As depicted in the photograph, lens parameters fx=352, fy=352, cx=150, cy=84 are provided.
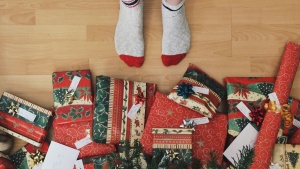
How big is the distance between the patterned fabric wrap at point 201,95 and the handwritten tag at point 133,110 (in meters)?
0.15

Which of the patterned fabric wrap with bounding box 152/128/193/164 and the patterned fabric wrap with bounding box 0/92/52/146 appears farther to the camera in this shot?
the patterned fabric wrap with bounding box 0/92/52/146

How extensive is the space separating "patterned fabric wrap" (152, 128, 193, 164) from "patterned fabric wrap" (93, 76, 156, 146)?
111 millimetres

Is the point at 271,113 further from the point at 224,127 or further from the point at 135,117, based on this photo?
the point at 135,117

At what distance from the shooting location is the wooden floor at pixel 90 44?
1.64m

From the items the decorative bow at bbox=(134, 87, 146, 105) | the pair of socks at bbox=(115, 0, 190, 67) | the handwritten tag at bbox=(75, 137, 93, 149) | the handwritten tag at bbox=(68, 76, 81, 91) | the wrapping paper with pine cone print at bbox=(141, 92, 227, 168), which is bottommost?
the handwritten tag at bbox=(75, 137, 93, 149)

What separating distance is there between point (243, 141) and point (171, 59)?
1.59ft

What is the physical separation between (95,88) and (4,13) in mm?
551

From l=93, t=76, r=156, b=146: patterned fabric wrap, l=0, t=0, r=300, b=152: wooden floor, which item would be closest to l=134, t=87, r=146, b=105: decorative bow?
l=93, t=76, r=156, b=146: patterned fabric wrap

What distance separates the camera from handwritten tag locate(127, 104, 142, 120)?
5.07 feet

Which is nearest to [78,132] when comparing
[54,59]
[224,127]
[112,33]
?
[54,59]

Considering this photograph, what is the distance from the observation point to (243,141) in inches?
60.6

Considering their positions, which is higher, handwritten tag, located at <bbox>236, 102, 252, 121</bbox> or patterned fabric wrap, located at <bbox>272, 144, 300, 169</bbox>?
handwritten tag, located at <bbox>236, 102, 252, 121</bbox>

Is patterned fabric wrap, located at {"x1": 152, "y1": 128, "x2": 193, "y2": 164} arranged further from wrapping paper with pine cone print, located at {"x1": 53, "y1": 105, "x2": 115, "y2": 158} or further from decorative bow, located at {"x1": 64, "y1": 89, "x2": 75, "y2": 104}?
decorative bow, located at {"x1": 64, "y1": 89, "x2": 75, "y2": 104}

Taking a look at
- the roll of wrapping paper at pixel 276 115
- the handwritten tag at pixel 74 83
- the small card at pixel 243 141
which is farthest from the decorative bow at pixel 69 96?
the roll of wrapping paper at pixel 276 115
